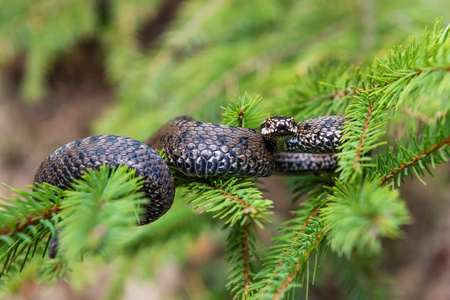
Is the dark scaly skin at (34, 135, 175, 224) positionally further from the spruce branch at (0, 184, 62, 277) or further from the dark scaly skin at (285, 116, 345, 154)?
the dark scaly skin at (285, 116, 345, 154)

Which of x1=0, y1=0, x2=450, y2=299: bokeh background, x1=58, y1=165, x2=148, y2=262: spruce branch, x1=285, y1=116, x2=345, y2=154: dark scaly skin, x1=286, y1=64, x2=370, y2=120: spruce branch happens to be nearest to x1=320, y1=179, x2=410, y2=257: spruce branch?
x1=285, y1=116, x2=345, y2=154: dark scaly skin

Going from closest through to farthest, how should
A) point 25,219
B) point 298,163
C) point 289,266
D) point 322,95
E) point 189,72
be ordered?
1. point 25,219
2. point 289,266
3. point 322,95
4. point 298,163
5. point 189,72

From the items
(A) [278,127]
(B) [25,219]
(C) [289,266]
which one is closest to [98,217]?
(B) [25,219]

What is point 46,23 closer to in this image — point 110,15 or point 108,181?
point 110,15

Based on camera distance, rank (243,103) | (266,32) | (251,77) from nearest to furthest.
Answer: (243,103)
(251,77)
(266,32)

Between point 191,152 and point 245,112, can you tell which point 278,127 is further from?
point 191,152

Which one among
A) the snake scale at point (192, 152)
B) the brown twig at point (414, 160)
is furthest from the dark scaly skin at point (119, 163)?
the brown twig at point (414, 160)

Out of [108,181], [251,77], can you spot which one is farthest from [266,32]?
[108,181]

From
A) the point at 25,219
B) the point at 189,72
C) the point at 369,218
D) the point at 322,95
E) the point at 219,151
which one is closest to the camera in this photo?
Result: the point at 369,218
